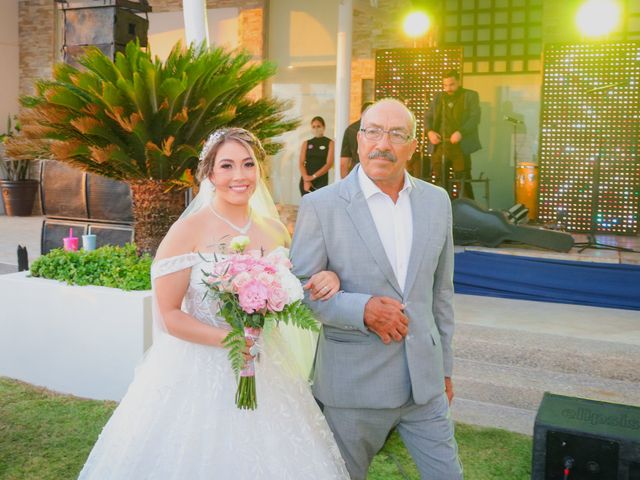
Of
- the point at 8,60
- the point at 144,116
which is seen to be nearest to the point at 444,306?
the point at 144,116

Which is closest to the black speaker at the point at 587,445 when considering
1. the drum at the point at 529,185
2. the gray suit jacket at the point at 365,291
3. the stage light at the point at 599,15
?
the gray suit jacket at the point at 365,291

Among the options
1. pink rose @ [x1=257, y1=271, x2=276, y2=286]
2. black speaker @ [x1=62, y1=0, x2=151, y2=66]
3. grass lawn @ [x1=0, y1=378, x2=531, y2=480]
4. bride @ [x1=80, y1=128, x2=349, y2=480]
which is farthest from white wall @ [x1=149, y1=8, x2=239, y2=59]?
pink rose @ [x1=257, y1=271, x2=276, y2=286]

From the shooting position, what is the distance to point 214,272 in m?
2.74

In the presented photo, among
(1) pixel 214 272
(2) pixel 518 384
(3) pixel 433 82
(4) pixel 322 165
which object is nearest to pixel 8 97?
(4) pixel 322 165

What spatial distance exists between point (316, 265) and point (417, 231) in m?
0.39

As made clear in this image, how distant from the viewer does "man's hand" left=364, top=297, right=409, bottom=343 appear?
2.62 metres

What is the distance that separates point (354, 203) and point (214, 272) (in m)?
0.56

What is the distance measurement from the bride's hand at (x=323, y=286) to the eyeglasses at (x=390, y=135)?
523mm

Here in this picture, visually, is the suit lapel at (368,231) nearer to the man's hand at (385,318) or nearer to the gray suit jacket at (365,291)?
the gray suit jacket at (365,291)

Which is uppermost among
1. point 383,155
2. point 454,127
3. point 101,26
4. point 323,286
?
point 101,26

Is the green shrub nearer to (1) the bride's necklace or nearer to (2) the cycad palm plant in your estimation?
(2) the cycad palm plant

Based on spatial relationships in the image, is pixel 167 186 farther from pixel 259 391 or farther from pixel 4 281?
pixel 259 391

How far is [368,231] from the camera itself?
2760mm

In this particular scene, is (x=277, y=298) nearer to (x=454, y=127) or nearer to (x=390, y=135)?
(x=390, y=135)
